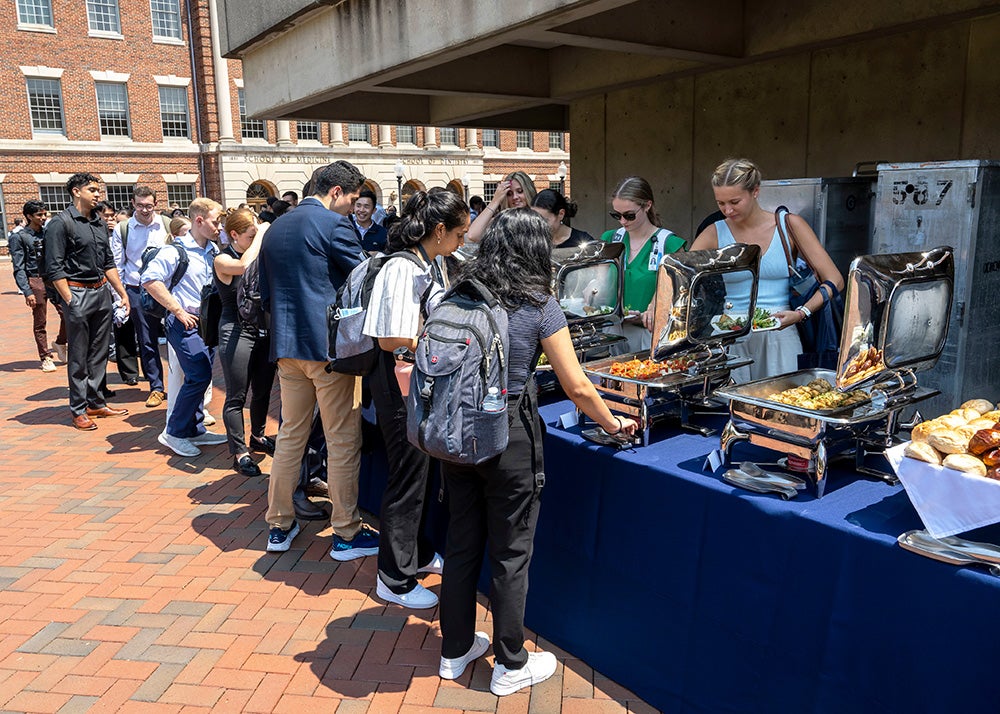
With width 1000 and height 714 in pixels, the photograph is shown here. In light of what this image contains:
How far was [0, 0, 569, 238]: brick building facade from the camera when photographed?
28.4 metres

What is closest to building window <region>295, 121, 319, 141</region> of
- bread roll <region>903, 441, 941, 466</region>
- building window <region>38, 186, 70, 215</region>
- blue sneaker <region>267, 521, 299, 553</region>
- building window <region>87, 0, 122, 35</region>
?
building window <region>87, 0, 122, 35</region>

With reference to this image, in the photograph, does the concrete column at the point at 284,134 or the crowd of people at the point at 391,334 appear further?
the concrete column at the point at 284,134

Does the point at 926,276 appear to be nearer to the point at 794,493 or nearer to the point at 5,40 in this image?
the point at 794,493

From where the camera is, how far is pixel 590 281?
12.0 feet

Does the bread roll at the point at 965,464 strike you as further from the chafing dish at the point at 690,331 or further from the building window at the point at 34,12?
the building window at the point at 34,12

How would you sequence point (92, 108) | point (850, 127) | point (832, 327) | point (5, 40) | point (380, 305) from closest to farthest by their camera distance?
point (380, 305)
point (832, 327)
point (850, 127)
point (5, 40)
point (92, 108)

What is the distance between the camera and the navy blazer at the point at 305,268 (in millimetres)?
3811

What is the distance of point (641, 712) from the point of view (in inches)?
108

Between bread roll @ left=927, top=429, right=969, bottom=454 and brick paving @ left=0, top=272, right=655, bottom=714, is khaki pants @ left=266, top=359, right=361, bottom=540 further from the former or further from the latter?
bread roll @ left=927, top=429, right=969, bottom=454

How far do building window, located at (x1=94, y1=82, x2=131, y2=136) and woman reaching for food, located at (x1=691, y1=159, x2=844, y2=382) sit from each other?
32.6 m

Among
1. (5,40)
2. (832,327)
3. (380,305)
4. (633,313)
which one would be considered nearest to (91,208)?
(380,305)

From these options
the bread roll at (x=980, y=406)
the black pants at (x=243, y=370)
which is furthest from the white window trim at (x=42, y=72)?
the bread roll at (x=980, y=406)

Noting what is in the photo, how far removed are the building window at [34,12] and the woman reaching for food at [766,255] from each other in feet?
108

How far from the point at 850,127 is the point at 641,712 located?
5.20 m
